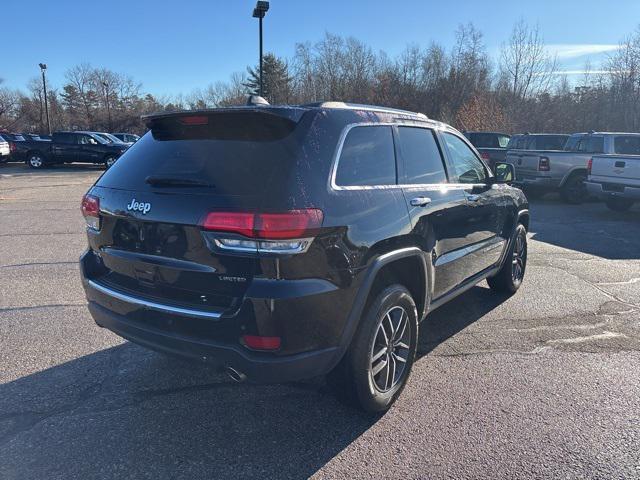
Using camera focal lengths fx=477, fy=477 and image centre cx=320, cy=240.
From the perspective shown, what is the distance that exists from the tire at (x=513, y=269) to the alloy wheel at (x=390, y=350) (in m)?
2.40

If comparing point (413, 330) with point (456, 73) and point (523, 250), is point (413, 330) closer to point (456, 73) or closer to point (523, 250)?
point (523, 250)

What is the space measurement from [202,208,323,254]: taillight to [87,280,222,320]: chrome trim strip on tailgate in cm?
37

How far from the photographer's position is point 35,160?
2522 cm

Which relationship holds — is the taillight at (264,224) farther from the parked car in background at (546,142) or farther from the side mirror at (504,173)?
the parked car in background at (546,142)

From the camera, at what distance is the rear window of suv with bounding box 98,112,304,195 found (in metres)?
2.51

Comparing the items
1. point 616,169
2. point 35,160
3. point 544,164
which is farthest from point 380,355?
point 35,160

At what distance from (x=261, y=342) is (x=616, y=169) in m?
10.9

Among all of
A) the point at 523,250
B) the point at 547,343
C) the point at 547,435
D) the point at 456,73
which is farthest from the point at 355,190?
the point at 456,73

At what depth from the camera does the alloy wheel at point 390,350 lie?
3.05 metres

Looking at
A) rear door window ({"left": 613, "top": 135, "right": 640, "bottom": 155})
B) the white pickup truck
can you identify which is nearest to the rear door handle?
the white pickup truck

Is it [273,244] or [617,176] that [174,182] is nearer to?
[273,244]

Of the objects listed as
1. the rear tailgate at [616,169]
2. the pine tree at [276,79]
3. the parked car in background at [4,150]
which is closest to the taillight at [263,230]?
the rear tailgate at [616,169]

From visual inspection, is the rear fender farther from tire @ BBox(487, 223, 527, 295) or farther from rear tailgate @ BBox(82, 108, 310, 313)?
tire @ BBox(487, 223, 527, 295)

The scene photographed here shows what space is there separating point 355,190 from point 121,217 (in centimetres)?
139
